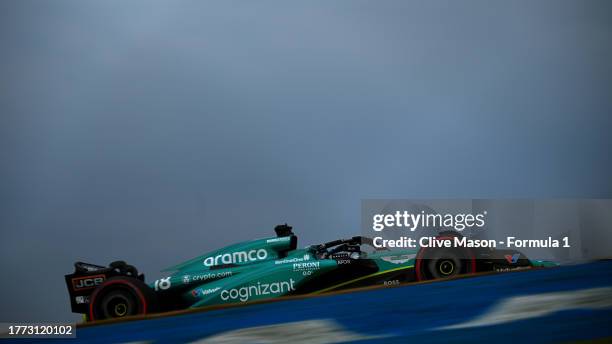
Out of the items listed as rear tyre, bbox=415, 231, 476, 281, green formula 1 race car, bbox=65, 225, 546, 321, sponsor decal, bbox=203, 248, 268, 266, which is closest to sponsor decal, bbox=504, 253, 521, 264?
green formula 1 race car, bbox=65, 225, 546, 321

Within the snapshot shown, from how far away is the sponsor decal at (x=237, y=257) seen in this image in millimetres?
5340

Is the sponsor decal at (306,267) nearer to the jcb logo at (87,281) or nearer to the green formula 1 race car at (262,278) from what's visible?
the green formula 1 race car at (262,278)

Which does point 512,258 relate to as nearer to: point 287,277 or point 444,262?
point 444,262

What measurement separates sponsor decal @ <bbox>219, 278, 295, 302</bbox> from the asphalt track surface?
726mm

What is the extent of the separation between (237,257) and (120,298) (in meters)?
0.94

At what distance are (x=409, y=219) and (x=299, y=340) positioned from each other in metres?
1.97

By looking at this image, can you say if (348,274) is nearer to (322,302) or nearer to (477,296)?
(322,302)

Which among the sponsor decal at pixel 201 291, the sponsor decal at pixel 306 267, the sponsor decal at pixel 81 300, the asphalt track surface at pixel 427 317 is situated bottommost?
the asphalt track surface at pixel 427 317

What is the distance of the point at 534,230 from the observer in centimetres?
495

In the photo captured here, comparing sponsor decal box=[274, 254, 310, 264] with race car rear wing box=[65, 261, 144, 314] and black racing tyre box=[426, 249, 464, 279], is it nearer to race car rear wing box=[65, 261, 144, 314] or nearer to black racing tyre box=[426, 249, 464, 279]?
black racing tyre box=[426, 249, 464, 279]

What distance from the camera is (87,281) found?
514cm

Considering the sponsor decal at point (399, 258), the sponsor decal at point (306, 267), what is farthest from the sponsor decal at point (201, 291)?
the sponsor decal at point (399, 258)

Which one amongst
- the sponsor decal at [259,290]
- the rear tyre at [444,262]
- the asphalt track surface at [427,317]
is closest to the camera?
the asphalt track surface at [427,317]

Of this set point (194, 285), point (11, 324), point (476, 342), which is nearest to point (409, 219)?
point (194, 285)
